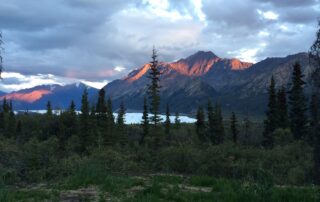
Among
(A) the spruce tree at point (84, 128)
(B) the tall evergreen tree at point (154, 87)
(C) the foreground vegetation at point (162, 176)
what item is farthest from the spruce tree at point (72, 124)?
(C) the foreground vegetation at point (162, 176)

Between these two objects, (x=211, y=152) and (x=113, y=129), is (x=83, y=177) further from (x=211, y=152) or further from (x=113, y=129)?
(x=113, y=129)

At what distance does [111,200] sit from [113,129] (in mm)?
76104

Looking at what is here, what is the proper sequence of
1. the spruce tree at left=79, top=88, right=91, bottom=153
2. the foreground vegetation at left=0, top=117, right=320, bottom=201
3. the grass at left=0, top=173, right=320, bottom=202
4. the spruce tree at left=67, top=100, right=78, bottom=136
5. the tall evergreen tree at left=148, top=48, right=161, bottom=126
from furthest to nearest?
the spruce tree at left=67, top=100, right=78, bottom=136 < the spruce tree at left=79, top=88, right=91, bottom=153 < the tall evergreen tree at left=148, top=48, right=161, bottom=126 < the foreground vegetation at left=0, top=117, right=320, bottom=201 < the grass at left=0, top=173, right=320, bottom=202

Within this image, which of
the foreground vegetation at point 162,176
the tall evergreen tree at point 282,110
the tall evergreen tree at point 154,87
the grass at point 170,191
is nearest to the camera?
the grass at point 170,191

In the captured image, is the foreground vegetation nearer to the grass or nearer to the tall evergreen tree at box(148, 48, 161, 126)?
Result: the grass

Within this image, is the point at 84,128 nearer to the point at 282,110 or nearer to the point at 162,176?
the point at 282,110

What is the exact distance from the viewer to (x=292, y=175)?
965 inches

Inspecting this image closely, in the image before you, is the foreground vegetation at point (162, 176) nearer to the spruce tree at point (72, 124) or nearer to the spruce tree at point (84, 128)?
the spruce tree at point (84, 128)

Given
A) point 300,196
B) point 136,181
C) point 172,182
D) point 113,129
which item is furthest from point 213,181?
point 113,129

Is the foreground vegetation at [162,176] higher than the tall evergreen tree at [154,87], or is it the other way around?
the tall evergreen tree at [154,87]

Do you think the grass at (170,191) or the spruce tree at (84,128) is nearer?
the grass at (170,191)

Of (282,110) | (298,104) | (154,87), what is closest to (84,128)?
(154,87)

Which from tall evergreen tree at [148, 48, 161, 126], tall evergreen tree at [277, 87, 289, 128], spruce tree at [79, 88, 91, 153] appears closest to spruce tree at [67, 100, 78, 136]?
spruce tree at [79, 88, 91, 153]

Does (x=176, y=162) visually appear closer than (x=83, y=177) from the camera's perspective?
No
